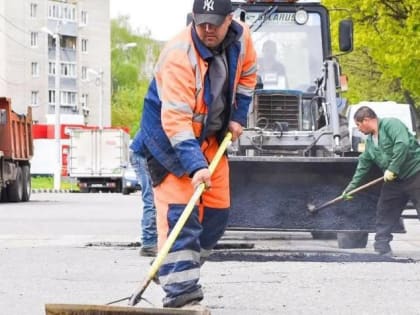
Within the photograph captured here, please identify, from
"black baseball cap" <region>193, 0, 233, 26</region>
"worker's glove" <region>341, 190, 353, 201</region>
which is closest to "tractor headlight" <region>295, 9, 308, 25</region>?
"worker's glove" <region>341, 190, 353, 201</region>

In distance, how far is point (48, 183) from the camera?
209ft

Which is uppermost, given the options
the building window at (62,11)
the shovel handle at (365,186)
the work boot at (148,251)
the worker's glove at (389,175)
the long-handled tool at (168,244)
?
the building window at (62,11)

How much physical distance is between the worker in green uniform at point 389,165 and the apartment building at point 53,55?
77.2m

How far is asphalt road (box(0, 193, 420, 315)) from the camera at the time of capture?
8.48 meters

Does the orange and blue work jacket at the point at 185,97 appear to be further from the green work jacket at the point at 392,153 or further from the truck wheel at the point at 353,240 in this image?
the truck wheel at the point at 353,240

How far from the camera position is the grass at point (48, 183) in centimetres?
5823

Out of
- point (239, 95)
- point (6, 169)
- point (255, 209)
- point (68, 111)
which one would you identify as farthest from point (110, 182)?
point (68, 111)

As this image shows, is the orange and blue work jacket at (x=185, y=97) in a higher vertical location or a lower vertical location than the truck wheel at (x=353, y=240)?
higher

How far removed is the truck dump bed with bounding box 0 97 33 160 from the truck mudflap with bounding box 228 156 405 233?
17872 millimetres

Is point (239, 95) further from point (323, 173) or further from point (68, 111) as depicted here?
point (68, 111)

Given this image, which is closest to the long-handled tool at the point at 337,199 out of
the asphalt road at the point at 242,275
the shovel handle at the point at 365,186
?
the shovel handle at the point at 365,186

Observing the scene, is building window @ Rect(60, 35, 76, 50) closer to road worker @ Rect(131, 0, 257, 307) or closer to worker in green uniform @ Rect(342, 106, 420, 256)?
worker in green uniform @ Rect(342, 106, 420, 256)

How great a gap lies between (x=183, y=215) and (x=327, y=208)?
639 cm

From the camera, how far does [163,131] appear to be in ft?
24.0
